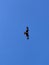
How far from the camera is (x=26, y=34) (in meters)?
59.8

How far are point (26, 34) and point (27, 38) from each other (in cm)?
48

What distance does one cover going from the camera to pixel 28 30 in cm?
5969

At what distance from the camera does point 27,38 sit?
5988 centimetres

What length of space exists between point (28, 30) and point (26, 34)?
500mm

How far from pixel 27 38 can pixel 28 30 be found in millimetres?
915
